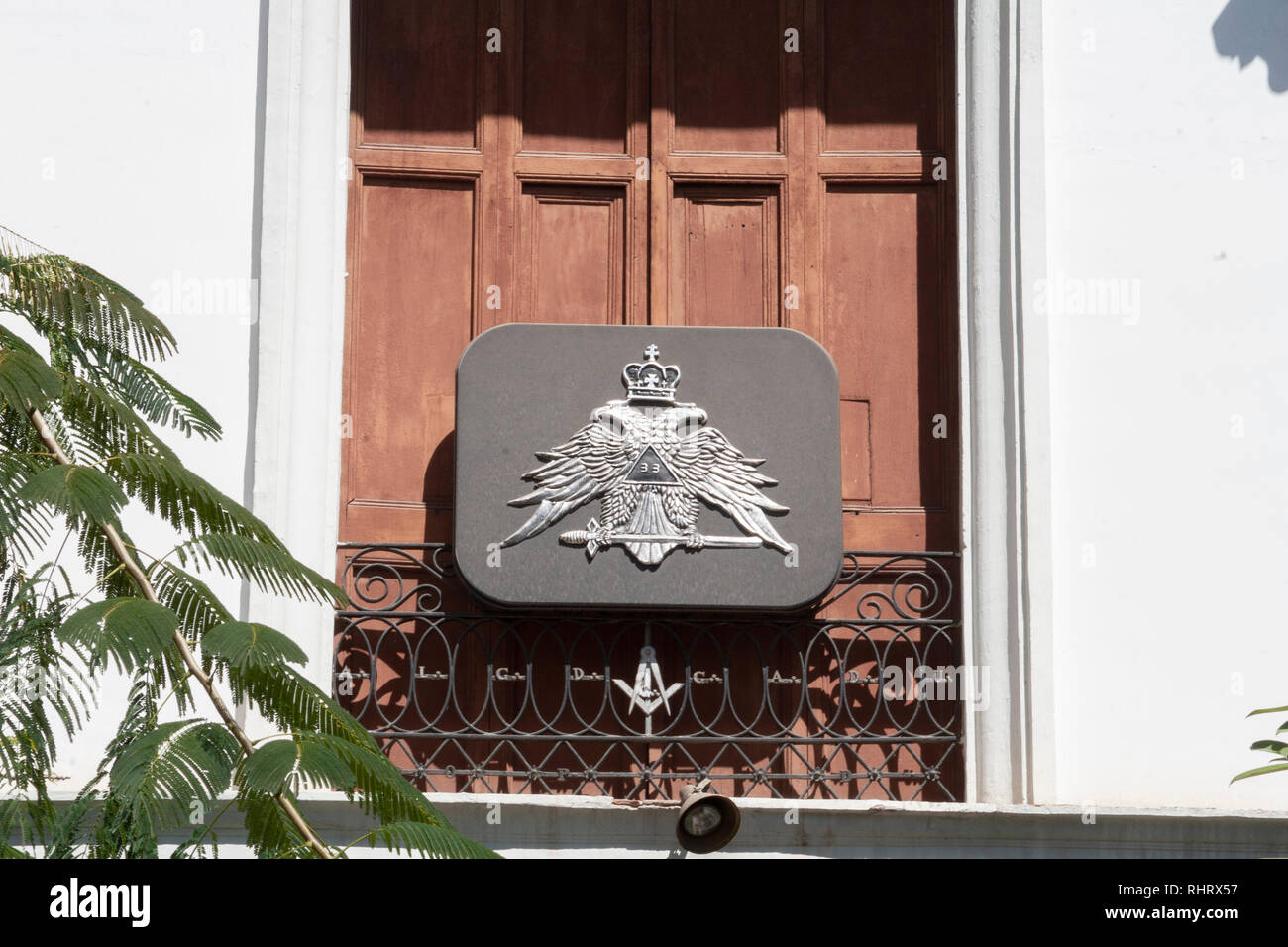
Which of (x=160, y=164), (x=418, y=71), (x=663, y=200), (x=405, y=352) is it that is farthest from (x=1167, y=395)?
(x=160, y=164)

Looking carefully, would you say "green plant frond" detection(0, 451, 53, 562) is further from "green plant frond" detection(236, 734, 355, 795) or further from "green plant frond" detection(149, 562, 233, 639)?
"green plant frond" detection(236, 734, 355, 795)

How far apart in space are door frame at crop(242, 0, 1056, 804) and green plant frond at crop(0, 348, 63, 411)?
7.59ft

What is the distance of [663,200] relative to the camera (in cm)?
686

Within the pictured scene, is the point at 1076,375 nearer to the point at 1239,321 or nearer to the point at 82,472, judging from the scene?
the point at 1239,321

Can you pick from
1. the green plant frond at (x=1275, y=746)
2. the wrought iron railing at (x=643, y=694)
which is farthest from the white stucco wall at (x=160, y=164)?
the green plant frond at (x=1275, y=746)

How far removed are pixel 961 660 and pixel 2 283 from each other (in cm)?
350

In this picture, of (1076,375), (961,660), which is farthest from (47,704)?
(1076,375)

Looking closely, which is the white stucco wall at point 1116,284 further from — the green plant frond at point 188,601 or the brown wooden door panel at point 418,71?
the green plant frond at point 188,601

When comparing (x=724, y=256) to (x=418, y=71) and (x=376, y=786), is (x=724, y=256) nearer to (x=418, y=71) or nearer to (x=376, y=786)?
(x=418, y=71)

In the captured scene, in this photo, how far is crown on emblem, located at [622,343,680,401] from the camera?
20.9ft

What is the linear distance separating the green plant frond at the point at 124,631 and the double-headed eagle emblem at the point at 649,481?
2.61 metres

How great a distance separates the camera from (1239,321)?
6.57 metres

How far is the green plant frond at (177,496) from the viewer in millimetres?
3975

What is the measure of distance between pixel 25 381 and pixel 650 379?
2883mm
